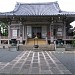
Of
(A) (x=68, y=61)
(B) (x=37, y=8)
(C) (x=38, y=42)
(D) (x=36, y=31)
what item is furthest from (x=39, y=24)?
(A) (x=68, y=61)

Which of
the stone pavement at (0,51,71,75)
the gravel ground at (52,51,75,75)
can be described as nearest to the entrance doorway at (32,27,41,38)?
the gravel ground at (52,51,75,75)

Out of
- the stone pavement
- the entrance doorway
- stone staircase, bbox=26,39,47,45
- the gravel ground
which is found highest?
the entrance doorway

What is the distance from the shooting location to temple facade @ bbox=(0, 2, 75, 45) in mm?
29422

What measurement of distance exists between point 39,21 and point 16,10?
4462 mm

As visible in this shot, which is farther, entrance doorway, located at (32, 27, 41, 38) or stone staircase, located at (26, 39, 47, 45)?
entrance doorway, located at (32, 27, 41, 38)

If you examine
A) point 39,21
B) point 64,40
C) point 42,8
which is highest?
point 42,8

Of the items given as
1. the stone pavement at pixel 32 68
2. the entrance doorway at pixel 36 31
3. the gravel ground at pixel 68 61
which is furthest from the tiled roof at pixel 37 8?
the stone pavement at pixel 32 68

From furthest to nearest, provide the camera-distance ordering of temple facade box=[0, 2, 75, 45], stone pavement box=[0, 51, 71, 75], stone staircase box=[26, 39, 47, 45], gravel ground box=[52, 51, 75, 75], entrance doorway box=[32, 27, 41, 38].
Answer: entrance doorway box=[32, 27, 41, 38]
stone staircase box=[26, 39, 47, 45]
temple facade box=[0, 2, 75, 45]
gravel ground box=[52, 51, 75, 75]
stone pavement box=[0, 51, 71, 75]

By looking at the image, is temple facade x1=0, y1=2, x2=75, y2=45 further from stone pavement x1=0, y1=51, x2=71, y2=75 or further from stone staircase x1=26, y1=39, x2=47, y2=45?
stone pavement x1=0, y1=51, x2=71, y2=75

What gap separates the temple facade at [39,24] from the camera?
29422 millimetres

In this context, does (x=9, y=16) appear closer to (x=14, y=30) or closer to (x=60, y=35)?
(x=14, y=30)

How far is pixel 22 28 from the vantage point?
3159cm

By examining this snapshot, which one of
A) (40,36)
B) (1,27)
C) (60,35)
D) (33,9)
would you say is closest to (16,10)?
(33,9)

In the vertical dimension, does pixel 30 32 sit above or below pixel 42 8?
below
